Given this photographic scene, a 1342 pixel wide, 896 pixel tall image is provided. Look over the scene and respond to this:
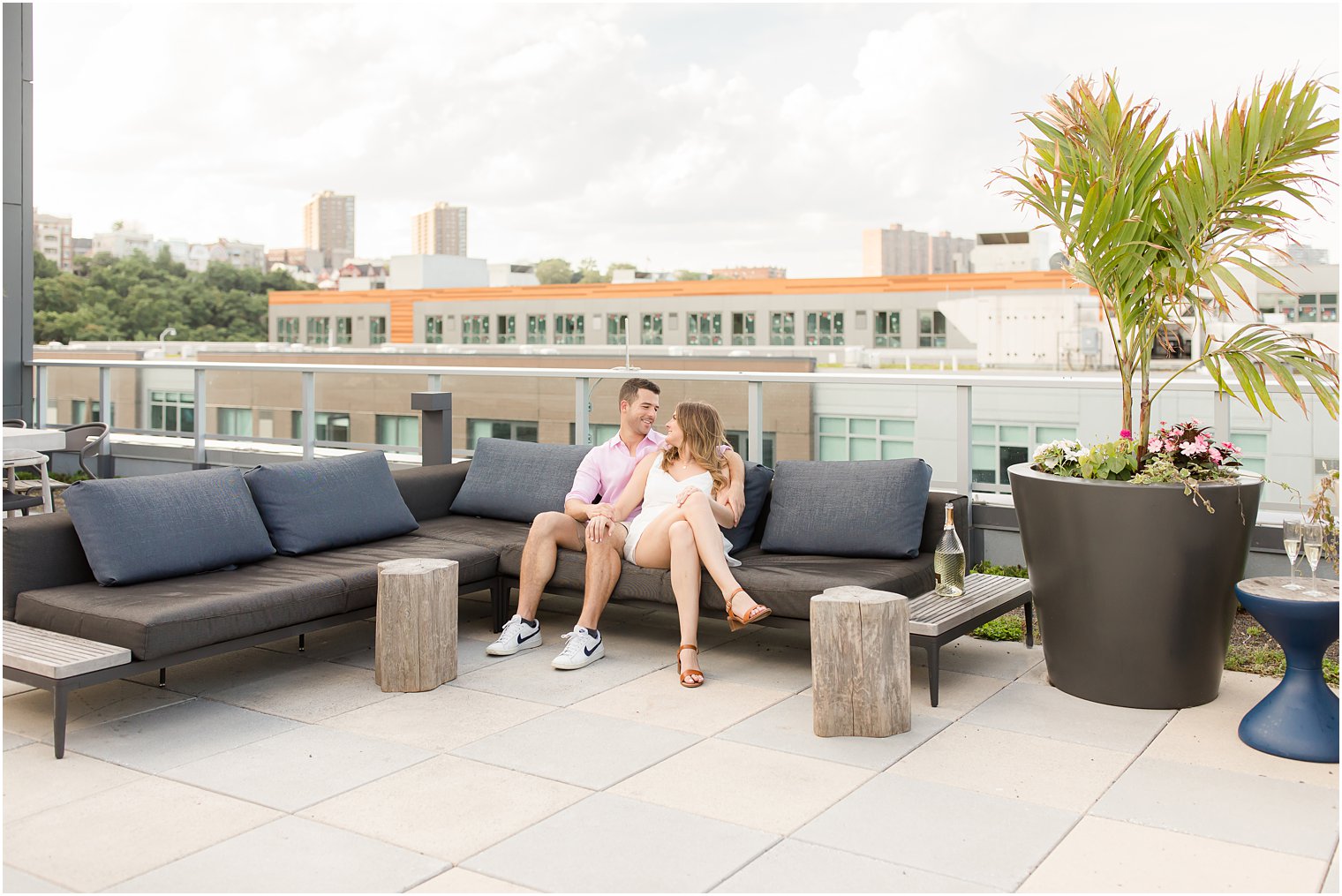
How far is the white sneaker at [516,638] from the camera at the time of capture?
14.4ft

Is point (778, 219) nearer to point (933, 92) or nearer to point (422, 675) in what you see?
point (933, 92)

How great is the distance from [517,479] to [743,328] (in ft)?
185

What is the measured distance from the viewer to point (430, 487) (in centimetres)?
554

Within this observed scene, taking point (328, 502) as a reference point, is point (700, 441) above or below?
above

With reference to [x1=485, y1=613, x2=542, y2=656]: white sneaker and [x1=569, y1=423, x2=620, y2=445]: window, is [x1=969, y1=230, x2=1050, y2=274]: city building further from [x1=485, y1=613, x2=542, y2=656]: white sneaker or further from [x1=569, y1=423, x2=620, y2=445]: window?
[x1=485, y1=613, x2=542, y2=656]: white sneaker

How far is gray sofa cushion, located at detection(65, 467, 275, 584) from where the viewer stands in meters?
3.88

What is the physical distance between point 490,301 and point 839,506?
209 feet

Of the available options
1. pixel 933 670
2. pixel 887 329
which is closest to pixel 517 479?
pixel 933 670

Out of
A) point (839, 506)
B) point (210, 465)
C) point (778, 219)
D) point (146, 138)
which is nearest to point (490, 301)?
point (146, 138)

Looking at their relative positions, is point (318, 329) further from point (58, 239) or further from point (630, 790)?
point (630, 790)

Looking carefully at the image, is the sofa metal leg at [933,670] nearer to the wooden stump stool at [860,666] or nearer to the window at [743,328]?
the wooden stump stool at [860,666]

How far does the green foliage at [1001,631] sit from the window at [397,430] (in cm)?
395

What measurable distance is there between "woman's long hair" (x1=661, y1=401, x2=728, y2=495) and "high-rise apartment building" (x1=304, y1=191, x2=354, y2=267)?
95058 mm

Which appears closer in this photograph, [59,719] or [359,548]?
[59,719]
